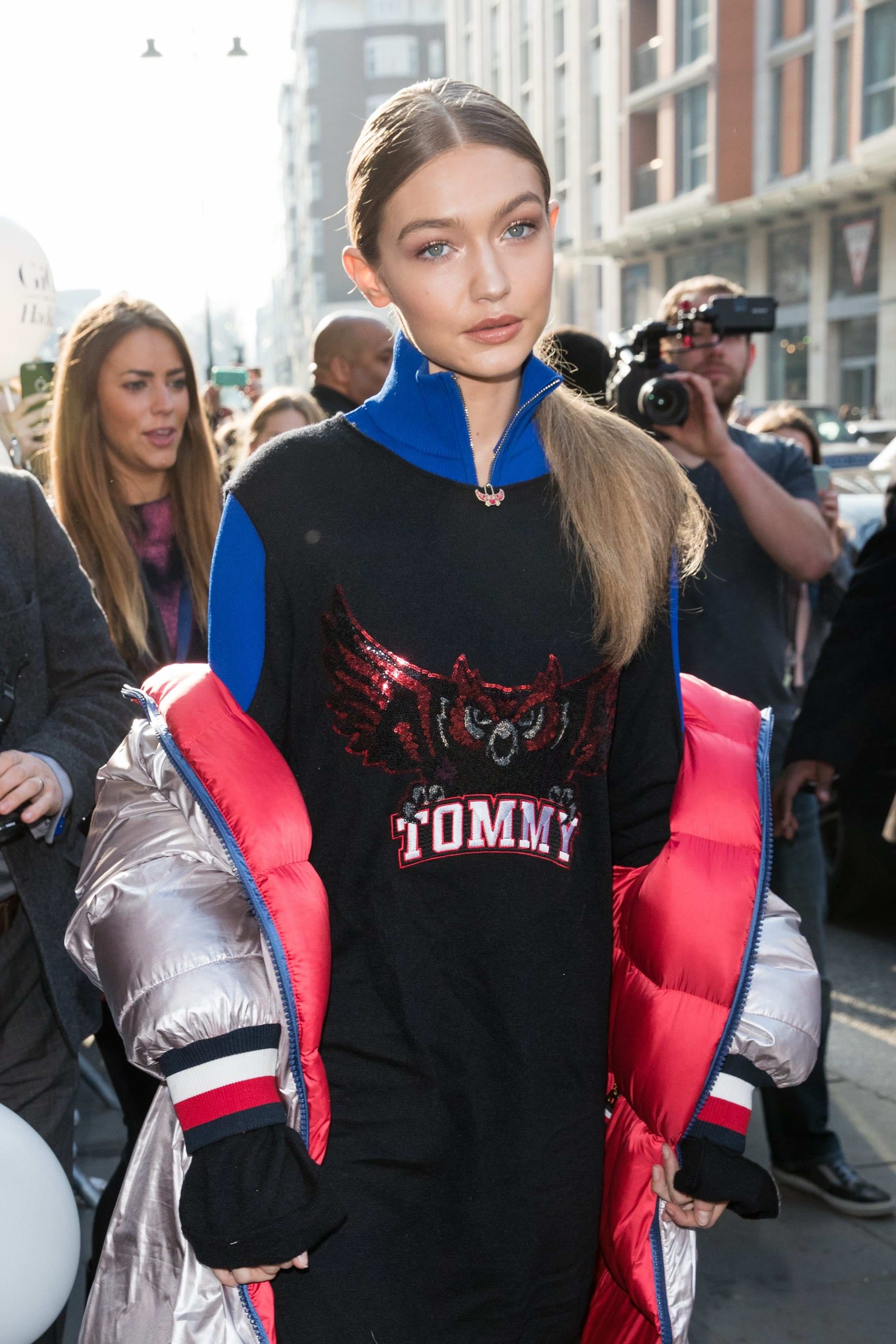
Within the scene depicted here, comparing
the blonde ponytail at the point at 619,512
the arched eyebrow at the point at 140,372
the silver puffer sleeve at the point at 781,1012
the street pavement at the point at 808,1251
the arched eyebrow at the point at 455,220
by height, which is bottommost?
the street pavement at the point at 808,1251

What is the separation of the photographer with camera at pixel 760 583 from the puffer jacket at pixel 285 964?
1.69 m

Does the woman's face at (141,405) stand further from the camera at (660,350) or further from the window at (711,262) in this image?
the window at (711,262)

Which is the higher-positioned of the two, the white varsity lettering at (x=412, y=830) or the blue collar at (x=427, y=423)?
the blue collar at (x=427, y=423)

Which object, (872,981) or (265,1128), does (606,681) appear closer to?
(265,1128)

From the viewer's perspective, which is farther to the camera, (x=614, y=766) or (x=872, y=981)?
(x=872, y=981)

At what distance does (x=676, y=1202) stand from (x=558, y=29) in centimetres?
4081

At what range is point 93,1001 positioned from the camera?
234cm

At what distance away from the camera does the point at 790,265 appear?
92.3 feet

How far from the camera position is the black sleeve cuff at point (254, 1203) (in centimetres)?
138

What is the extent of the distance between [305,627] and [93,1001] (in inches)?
41.8

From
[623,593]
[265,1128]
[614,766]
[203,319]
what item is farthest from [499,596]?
[203,319]

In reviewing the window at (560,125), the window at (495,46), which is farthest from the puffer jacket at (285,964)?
the window at (495,46)

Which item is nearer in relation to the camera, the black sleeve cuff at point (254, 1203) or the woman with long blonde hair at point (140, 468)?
the black sleeve cuff at point (254, 1203)

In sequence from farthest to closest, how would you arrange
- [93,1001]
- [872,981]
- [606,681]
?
[872,981] → [93,1001] → [606,681]
